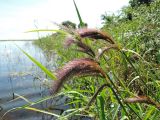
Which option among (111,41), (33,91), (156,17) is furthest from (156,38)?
(33,91)

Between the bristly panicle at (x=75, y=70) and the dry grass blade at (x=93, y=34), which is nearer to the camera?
the bristly panicle at (x=75, y=70)

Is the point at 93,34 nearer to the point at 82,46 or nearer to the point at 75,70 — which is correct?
the point at 82,46

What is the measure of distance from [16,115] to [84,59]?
4.04 metres

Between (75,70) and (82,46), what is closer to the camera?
(75,70)

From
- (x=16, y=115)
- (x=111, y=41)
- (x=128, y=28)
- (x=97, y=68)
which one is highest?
(x=128, y=28)

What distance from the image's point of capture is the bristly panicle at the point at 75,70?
1.26 meters

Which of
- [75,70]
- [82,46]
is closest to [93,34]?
[82,46]

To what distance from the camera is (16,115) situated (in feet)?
17.1

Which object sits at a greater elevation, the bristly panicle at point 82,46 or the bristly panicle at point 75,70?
the bristly panicle at point 82,46

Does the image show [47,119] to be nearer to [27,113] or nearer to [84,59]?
[27,113]

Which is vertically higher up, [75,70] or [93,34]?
[93,34]

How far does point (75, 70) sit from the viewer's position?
4.19 feet

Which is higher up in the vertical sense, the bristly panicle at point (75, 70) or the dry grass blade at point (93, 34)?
the dry grass blade at point (93, 34)

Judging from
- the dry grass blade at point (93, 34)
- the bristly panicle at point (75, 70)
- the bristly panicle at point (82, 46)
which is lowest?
the bristly panicle at point (75, 70)
